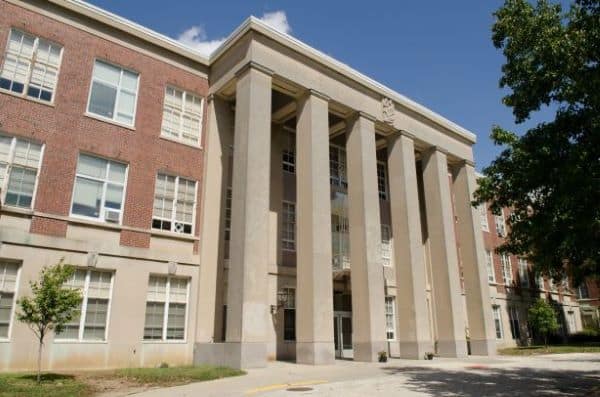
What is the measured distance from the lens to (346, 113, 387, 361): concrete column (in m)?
21.5

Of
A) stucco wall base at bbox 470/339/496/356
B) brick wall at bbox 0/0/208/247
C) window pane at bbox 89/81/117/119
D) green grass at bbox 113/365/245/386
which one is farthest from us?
stucco wall base at bbox 470/339/496/356

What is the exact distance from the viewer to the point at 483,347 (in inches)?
1096

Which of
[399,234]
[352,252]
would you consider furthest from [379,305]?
[399,234]

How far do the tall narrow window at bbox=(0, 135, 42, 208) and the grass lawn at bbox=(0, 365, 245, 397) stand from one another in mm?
6227

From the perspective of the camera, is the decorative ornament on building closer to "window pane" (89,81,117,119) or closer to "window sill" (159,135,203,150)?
"window sill" (159,135,203,150)

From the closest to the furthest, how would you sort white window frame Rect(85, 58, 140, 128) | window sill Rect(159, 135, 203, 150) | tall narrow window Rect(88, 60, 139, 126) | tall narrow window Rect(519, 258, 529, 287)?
white window frame Rect(85, 58, 140, 128) < tall narrow window Rect(88, 60, 139, 126) < window sill Rect(159, 135, 203, 150) < tall narrow window Rect(519, 258, 529, 287)

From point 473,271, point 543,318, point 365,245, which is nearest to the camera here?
point 365,245

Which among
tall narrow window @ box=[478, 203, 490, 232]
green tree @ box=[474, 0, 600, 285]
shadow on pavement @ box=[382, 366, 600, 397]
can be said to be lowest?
shadow on pavement @ box=[382, 366, 600, 397]

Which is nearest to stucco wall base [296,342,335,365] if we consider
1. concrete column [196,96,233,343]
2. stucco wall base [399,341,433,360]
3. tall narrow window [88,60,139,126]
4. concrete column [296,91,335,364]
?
concrete column [296,91,335,364]

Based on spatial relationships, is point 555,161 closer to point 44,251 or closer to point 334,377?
point 334,377

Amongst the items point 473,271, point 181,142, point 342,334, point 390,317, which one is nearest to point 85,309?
point 181,142

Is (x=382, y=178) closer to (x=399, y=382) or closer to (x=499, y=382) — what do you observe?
(x=499, y=382)

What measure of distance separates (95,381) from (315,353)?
8340 millimetres

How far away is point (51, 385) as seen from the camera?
12648mm
